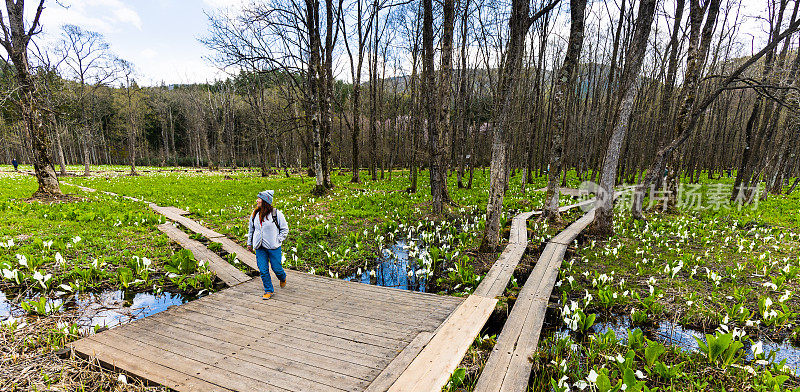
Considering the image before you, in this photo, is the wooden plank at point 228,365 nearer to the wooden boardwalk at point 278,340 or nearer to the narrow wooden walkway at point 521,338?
the wooden boardwalk at point 278,340

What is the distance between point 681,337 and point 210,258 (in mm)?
8130

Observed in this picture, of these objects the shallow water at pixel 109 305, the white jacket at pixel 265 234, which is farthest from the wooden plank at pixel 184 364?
the white jacket at pixel 265 234

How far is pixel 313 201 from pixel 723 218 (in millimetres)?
14857

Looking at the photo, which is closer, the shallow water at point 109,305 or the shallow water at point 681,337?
the shallow water at point 681,337

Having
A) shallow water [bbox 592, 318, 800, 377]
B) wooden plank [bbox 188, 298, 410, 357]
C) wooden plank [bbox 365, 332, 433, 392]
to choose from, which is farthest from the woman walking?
shallow water [bbox 592, 318, 800, 377]

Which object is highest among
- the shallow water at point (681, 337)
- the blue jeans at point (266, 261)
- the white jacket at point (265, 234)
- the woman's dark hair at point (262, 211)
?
the woman's dark hair at point (262, 211)

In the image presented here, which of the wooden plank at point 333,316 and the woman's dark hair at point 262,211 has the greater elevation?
the woman's dark hair at point 262,211

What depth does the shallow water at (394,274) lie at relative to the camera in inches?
246

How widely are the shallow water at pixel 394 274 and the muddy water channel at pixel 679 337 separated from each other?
270 cm

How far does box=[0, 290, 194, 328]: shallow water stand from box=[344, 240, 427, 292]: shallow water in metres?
3.11

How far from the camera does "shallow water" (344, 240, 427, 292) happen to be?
6242 mm

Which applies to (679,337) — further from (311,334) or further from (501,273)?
(311,334)

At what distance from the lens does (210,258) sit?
6.68 metres

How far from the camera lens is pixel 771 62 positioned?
1436 centimetres
